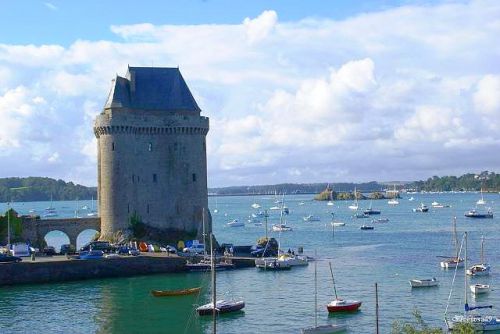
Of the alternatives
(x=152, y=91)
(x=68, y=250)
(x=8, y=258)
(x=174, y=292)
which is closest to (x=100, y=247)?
(x=68, y=250)

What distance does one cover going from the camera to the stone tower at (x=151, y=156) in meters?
73.1

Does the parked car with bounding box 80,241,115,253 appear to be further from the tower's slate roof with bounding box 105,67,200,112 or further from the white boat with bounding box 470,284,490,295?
the white boat with bounding box 470,284,490,295

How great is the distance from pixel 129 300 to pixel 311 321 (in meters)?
13.2

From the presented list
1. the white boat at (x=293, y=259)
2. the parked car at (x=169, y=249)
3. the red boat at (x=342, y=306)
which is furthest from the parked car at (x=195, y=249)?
the red boat at (x=342, y=306)

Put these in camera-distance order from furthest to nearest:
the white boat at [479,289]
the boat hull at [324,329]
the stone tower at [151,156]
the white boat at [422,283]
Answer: the stone tower at [151,156], the white boat at [422,283], the white boat at [479,289], the boat hull at [324,329]

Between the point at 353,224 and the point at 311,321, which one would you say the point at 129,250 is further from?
the point at 353,224

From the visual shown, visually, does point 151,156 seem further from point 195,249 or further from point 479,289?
point 479,289

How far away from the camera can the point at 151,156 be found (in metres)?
74.2

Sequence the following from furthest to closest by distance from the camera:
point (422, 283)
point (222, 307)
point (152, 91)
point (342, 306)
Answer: point (152, 91) → point (422, 283) → point (342, 306) → point (222, 307)

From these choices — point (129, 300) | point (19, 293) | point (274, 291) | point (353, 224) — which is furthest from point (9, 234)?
point (353, 224)

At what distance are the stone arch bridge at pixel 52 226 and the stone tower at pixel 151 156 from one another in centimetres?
150

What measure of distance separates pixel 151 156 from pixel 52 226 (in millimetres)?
10434

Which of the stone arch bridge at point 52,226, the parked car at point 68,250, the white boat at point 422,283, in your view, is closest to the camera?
the white boat at point 422,283

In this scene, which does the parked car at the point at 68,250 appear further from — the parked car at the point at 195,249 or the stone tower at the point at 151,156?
the parked car at the point at 195,249
